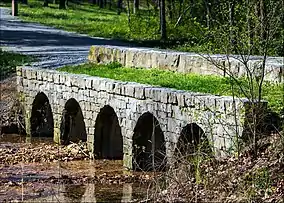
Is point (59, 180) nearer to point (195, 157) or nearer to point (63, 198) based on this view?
point (63, 198)

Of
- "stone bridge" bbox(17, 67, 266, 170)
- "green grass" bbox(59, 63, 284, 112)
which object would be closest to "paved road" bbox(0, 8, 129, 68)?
"green grass" bbox(59, 63, 284, 112)

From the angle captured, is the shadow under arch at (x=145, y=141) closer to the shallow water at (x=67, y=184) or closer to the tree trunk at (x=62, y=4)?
the shallow water at (x=67, y=184)

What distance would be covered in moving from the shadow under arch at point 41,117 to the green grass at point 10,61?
3661mm

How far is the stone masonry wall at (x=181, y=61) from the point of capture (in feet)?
51.9

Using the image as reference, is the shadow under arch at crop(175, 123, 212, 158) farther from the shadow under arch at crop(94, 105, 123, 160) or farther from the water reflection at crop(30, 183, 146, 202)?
the shadow under arch at crop(94, 105, 123, 160)

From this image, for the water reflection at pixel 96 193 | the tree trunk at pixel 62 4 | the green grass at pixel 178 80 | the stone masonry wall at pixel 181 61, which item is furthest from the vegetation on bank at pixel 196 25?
the water reflection at pixel 96 193

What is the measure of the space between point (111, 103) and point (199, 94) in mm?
3228

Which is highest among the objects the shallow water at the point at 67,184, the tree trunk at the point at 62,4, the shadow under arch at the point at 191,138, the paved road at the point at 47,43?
the tree trunk at the point at 62,4

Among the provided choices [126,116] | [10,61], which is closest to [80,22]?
[10,61]

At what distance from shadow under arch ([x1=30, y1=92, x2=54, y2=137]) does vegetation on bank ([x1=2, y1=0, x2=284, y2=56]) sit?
154 inches

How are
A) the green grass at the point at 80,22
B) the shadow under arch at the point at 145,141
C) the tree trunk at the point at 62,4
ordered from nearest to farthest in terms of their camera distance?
1. the shadow under arch at the point at 145,141
2. the green grass at the point at 80,22
3. the tree trunk at the point at 62,4

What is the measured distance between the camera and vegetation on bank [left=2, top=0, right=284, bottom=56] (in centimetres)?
1356

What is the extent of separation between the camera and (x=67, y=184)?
1479 centimetres

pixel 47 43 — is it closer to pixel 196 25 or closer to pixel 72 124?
pixel 196 25
